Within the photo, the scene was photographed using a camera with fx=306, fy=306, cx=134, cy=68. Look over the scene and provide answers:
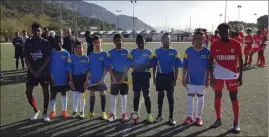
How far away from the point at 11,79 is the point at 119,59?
287 inches

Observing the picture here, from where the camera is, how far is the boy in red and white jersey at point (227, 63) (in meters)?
5.67

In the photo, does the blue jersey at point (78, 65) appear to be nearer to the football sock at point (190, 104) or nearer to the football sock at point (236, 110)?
the football sock at point (190, 104)

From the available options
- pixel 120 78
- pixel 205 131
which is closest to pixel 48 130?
pixel 120 78

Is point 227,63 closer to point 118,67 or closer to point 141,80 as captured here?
point 141,80

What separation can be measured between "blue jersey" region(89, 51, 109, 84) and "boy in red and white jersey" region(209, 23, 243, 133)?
2.22 metres

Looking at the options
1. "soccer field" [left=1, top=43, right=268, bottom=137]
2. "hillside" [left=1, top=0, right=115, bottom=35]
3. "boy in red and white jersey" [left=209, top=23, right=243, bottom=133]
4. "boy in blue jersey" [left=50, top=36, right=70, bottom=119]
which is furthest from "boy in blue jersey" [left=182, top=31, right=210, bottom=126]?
"hillside" [left=1, top=0, right=115, bottom=35]

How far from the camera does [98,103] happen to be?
8.05 meters

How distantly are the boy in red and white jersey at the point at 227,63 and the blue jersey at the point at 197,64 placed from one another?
162 mm

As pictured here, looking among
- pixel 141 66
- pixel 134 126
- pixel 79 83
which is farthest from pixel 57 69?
pixel 134 126

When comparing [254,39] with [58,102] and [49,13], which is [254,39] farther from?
[49,13]

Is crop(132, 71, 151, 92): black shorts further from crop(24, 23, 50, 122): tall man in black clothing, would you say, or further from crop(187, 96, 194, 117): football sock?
crop(24, 23, 50, 122): tall man in black clothing

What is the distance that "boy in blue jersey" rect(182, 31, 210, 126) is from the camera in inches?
237

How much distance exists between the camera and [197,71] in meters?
6.08

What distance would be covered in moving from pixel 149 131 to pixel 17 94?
510 cm
